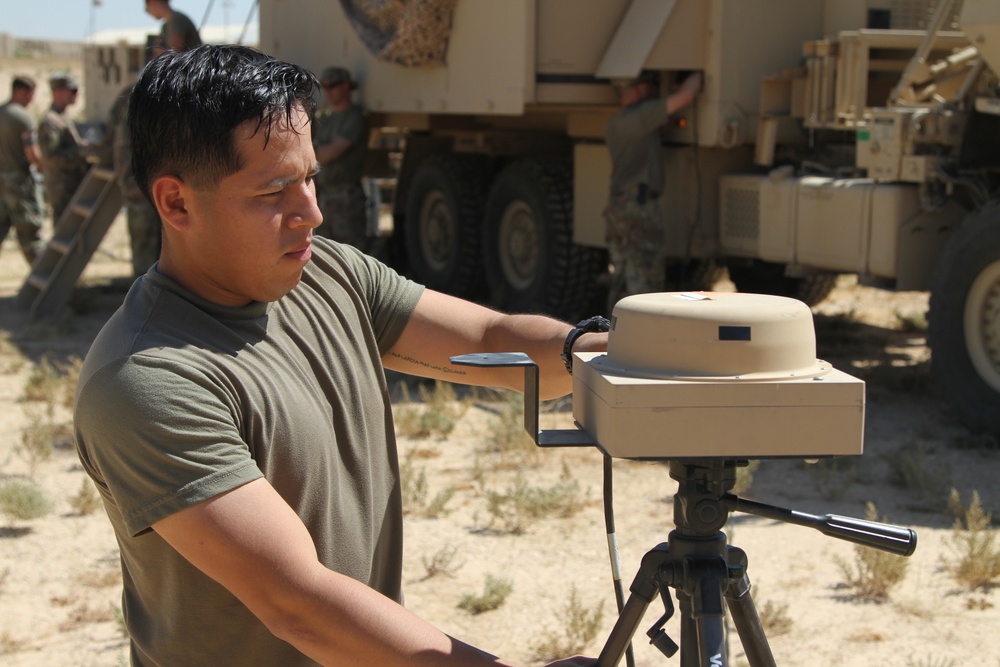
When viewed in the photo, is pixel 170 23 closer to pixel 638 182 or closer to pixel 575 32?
pixel 575 32

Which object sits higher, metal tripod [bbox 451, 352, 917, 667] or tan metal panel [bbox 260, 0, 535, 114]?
tan metal panel [bbox 260, 0, 535, 114]

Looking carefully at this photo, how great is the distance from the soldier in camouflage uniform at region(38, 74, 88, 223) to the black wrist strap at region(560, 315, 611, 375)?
1081 centimetres

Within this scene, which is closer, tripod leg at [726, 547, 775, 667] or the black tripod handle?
the black tripod handle

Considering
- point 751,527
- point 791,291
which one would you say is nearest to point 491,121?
point 791,291

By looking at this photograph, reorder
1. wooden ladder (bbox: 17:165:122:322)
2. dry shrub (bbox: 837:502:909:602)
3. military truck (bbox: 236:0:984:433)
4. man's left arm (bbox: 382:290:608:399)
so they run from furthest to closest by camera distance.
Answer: wooden ladder (bbox: 17:165:122:322) < military truck (bbox: 236:0:984:433) < dry shrub (bbox: 837:502:909:602) < man's left arm (bbox: 382:290:608:399)

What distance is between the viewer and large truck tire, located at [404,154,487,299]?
1016cm

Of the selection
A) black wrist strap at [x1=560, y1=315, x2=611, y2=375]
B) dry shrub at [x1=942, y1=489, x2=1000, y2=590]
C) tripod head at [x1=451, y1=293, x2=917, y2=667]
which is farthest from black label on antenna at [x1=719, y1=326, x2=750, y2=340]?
dry shrub at [x1=942, y1=489, x2=1000, y2=590]

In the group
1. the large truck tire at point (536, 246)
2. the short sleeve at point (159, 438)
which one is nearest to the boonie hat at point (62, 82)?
the large truck tire at point (536, 246)

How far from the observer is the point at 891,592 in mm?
4344

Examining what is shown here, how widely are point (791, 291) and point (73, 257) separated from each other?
5885 millimetres

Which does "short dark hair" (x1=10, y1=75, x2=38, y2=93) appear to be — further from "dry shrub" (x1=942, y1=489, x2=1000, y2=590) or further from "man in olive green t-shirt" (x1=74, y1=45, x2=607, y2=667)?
"man in olive green t-shirt" (x1=74, y1=45, x2=607, y2=667)

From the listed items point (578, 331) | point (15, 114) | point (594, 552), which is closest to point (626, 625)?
point (578, 331)

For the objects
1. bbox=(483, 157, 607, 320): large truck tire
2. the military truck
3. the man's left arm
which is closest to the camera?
the man's left arm

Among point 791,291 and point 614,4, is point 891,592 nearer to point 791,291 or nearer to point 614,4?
point 614,4
